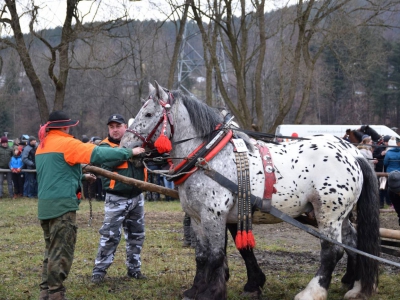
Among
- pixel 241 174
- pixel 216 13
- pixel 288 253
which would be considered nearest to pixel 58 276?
pixel 241 174

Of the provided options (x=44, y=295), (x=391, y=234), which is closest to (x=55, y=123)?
(x=44, y=295)

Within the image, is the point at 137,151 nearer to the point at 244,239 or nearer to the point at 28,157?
the point at 244,239

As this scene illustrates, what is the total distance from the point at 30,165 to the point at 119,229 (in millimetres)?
12683

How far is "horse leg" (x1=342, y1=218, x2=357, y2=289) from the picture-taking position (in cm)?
614

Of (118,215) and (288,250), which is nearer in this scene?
(118,215)

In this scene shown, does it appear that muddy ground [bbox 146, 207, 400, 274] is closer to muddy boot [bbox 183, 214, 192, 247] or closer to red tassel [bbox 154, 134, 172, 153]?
muddy boot [bbox 183, 214, 192, 247]

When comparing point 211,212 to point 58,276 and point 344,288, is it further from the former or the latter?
point 344,288

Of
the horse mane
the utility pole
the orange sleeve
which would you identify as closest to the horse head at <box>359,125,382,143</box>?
the utility pole

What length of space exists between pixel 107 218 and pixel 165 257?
216 cm

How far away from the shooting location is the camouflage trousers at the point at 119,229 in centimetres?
669

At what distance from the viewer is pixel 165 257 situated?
860 cm

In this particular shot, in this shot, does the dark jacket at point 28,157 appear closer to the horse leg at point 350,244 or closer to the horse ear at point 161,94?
the horse ear at point 161,94

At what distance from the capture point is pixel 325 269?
18.6 feet

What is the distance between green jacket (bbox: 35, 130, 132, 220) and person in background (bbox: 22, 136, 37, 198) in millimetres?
13567
